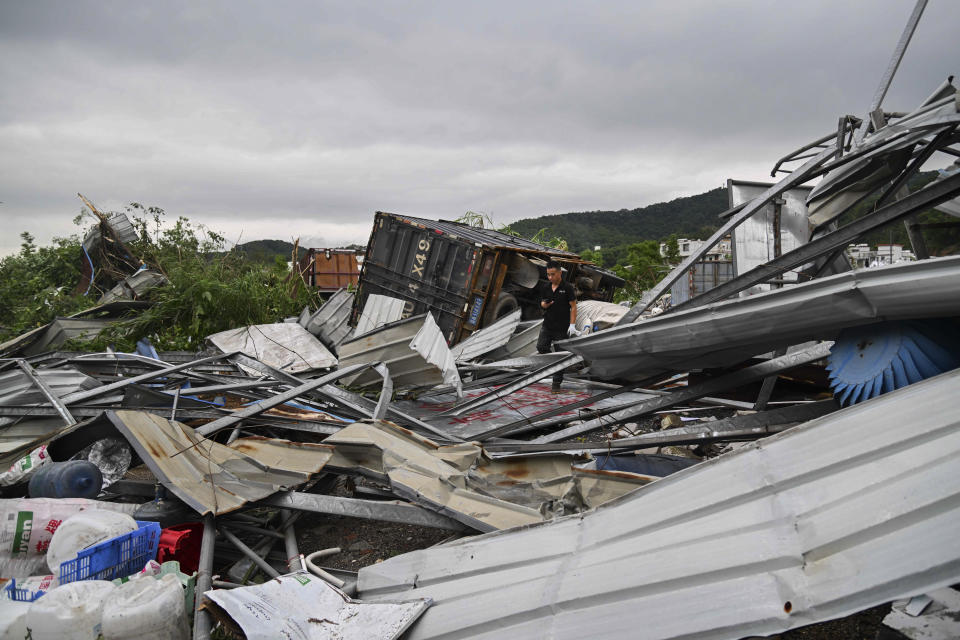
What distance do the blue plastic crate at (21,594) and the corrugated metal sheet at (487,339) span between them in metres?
5.43

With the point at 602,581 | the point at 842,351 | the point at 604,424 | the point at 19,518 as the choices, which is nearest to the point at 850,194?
the point at 842,351

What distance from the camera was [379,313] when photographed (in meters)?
8.34

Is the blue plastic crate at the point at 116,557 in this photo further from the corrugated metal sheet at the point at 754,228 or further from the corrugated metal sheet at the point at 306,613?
the corrugated metal sheet at the point at 754,228

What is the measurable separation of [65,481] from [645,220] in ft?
211

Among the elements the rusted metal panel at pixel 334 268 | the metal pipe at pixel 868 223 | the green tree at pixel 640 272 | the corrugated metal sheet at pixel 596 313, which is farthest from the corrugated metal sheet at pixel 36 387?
the green tree at pixel 640 272

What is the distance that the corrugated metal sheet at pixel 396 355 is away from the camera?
16.5 feet

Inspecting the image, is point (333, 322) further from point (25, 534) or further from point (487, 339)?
point (25, 534)

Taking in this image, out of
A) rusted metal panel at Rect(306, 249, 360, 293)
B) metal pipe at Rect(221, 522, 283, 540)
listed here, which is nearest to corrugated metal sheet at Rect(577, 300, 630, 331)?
rusted metal panel at Rect(306, 249, 360, 293)

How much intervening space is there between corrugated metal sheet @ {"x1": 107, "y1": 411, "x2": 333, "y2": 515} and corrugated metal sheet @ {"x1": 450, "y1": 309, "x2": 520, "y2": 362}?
4012mm

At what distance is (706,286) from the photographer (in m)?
14.1

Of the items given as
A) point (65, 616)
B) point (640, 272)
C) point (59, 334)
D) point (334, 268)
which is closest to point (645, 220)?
point (640, 272)

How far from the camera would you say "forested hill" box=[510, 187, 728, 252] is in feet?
182

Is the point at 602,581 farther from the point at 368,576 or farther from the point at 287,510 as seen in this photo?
the point at 287,510

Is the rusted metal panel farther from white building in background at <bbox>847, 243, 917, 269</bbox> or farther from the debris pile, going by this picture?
white building in background at <bbox>847, 243, 917, 269</bbox>
